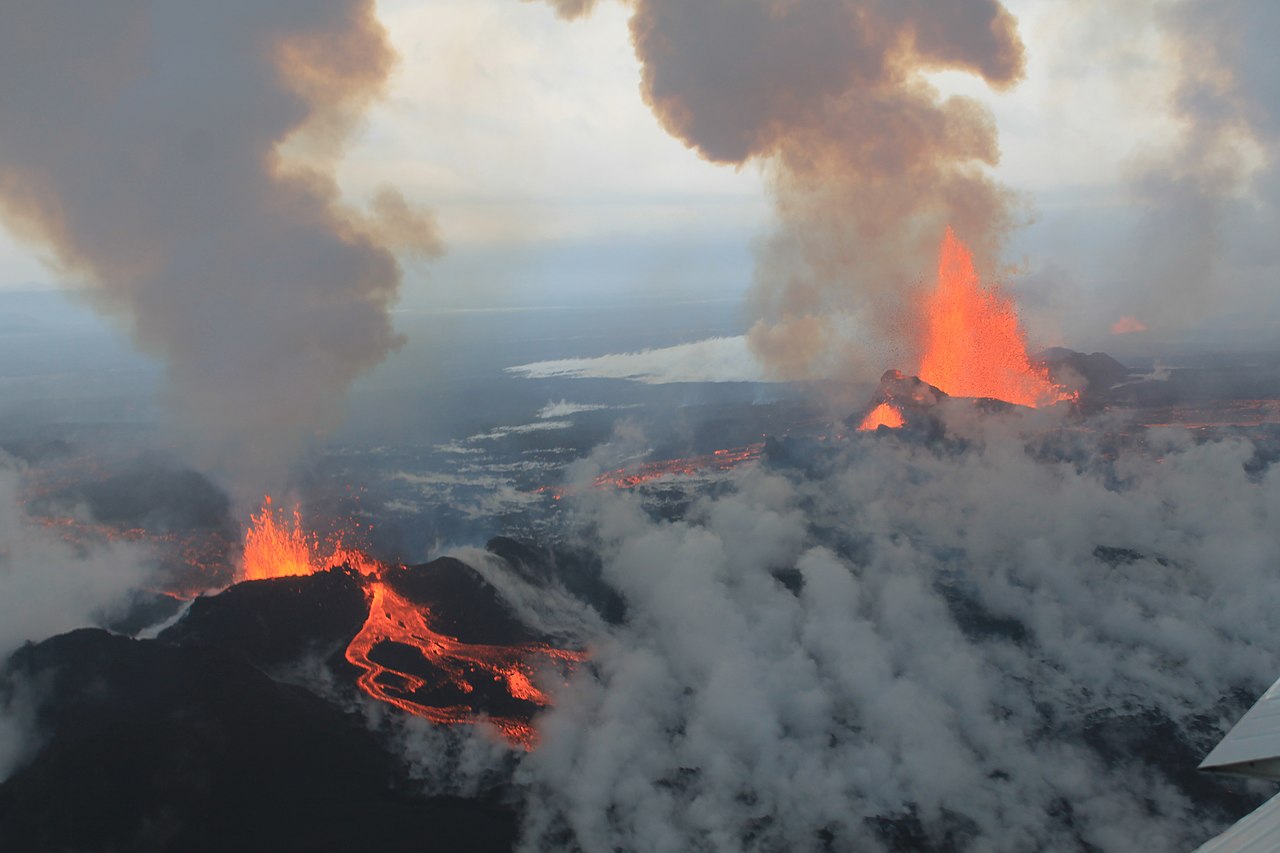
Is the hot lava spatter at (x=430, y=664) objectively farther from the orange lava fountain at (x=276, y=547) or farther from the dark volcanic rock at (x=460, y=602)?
the orange lava fountain at (x=276, y=547)

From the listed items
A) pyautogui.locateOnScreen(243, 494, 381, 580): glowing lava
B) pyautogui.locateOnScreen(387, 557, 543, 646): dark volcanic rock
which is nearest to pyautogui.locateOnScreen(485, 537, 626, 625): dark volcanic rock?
pyautogui.locateOnScreen(387, 557, 543, 646): dark volcanic rock

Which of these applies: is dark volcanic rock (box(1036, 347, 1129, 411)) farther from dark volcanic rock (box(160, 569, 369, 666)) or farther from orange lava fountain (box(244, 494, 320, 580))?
dark volcanic rock (box(160, 569, 369, 666))

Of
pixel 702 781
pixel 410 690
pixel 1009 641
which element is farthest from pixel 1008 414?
pixel 410 690

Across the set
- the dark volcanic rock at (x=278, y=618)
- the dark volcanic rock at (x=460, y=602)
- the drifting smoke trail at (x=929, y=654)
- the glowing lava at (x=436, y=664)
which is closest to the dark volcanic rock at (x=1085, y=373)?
the drifting smoke trail at (x=929, y=654)

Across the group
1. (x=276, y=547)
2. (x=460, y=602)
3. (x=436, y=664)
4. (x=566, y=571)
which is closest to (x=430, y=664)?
(x=436, y=664)

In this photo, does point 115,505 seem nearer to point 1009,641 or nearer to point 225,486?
point 225,486
